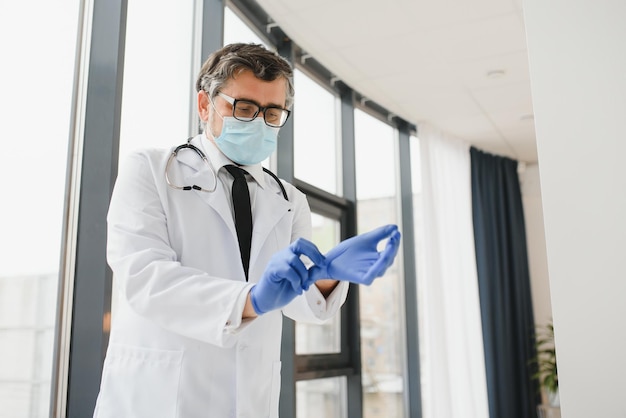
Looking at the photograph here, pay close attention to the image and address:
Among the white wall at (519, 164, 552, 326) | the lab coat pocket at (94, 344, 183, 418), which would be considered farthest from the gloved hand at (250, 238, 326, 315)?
the white wall at (519, 164, 552, 326)

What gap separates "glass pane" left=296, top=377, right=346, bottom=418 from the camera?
3.18 meters

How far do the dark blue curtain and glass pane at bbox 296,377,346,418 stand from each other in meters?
1.47

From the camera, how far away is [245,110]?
1.34 m

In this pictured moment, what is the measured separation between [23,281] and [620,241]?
1626 millimetres

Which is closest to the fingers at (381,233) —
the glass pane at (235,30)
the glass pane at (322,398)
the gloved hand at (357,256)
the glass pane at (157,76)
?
the gloved hand at (357,256)

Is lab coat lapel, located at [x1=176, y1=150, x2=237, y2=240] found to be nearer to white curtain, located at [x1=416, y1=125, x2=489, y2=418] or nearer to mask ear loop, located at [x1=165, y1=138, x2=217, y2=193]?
mask ear loop, located at [x1=165, y1=138, x2=217, y2=193]

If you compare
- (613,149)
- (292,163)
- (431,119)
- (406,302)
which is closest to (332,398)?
(406,302)

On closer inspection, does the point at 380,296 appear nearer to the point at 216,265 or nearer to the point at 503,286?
the point at 503,286

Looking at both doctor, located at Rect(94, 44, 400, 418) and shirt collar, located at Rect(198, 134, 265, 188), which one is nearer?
doctor, located at Rect(94, 44, 400, 418)

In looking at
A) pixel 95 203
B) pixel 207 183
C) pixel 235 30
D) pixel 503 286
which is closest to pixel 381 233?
pixel 207 183

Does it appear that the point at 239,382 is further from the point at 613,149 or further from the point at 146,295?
the point at 613,149

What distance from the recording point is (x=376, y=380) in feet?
12.9

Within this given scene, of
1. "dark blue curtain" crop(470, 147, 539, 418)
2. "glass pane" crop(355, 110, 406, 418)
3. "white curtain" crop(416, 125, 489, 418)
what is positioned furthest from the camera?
"dark blue curtain" crop(470, 147, 539, 418)

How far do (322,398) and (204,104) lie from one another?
2.41 meters
